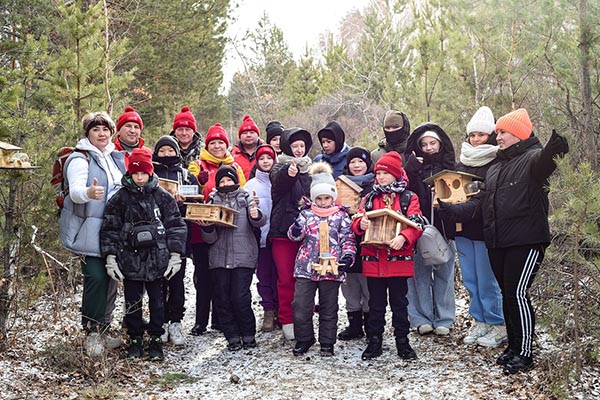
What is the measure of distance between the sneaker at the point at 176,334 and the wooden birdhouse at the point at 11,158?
8.63 feet

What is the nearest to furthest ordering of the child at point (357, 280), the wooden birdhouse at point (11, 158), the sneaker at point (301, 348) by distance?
the wooden birdhouse at point (11, 158)
the sneaker at point (301, 348)
the child at point (357, 280)

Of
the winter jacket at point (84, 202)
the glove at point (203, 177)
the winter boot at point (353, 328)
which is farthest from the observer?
the glove at point (203, 177)

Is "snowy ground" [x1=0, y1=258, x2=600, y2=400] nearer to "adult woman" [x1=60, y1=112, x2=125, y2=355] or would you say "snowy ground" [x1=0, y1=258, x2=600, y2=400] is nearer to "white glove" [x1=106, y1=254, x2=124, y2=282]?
"adult woman" [x1=60, y1=112, x2=125, y2=355]

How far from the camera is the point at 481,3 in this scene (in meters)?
11.0

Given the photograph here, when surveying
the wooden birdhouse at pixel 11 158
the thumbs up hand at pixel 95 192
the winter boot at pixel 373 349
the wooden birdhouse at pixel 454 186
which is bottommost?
the winter boot at pixel 373 349

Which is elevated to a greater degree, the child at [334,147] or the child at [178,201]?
the child at [334,147]

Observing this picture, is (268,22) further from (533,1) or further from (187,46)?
(533,1)

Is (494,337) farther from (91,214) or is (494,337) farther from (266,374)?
(91,214)

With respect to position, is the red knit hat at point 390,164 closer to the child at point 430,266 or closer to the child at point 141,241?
the child at point 430,266

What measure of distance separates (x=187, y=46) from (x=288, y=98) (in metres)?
13.3

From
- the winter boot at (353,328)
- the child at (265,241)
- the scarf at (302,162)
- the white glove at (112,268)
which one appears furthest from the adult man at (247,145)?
the white glove at (112,268)

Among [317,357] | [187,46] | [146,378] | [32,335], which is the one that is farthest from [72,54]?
[187,46]

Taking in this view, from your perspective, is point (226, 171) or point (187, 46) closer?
point (226, 171)

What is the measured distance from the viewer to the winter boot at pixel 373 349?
20.4ft
